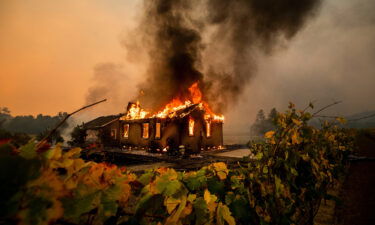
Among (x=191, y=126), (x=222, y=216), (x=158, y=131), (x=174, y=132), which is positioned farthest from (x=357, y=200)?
(x=158, y=131)

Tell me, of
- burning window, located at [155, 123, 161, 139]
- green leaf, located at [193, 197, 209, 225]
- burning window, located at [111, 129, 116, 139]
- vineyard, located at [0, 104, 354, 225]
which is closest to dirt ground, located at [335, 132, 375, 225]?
vineyard, located at [0, 104, 354, 225]

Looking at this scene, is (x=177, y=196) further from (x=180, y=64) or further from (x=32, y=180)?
(x=180, y=64)

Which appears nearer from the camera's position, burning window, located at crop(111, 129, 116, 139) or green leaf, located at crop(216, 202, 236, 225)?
green leaf, located at crop(216, 202, 236, 225)

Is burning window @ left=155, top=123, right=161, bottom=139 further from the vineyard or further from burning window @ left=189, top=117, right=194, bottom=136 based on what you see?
the vineyard

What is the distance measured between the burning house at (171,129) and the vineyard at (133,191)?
15511 millimetres

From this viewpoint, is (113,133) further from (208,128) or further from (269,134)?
(269,134)

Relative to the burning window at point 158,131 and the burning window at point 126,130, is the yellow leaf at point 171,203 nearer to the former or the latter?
the burning window at point 158,131

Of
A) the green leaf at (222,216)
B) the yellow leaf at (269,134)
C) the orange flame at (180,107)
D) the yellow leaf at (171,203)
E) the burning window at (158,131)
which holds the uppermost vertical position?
the orange flame at (180,107)

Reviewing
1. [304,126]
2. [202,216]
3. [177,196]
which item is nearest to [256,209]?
[202,216]

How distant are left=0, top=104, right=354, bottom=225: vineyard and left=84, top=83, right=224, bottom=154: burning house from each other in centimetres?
1551

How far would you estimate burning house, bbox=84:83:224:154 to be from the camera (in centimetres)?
2081

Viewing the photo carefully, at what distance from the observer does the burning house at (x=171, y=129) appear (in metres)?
20.8

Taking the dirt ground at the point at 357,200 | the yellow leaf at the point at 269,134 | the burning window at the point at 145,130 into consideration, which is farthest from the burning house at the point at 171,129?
the yellow leaf at the point at 269,134

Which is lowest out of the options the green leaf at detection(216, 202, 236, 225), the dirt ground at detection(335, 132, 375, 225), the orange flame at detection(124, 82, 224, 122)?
the dirt ground at detection(335, 132, 375, 225)
